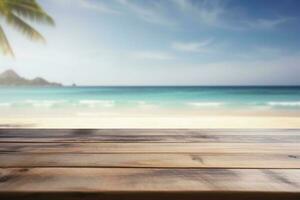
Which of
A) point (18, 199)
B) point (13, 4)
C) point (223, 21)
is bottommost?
point (18, 199)

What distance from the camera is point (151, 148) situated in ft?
2.77

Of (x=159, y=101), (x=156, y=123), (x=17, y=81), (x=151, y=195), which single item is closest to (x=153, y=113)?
(x=156, y=123)

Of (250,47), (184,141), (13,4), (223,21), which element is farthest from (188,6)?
(184,141)

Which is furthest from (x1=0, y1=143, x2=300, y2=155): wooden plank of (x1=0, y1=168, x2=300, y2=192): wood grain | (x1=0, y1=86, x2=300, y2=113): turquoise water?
(x1=0, y1=86, x2=300, y2=113): turquoise water

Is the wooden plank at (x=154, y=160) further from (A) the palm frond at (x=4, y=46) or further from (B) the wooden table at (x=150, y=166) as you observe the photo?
(A) the palm frond at (x=4, y=46)

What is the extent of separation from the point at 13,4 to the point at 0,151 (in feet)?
22.1

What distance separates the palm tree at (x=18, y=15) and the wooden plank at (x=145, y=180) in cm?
659

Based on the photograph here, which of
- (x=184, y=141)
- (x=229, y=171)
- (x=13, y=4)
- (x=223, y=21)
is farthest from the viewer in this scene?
(x=223, y=21)

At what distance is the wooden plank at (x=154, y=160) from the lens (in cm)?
66

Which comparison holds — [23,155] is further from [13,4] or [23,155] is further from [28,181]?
[13,4]

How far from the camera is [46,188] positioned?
0.51 m

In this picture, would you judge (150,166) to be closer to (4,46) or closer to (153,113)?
(4,46)

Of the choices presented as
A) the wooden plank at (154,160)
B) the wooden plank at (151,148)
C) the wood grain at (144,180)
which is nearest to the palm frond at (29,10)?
the wooden plank at (151,148)

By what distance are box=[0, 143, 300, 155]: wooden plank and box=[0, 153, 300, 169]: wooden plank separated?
1.9 inches
